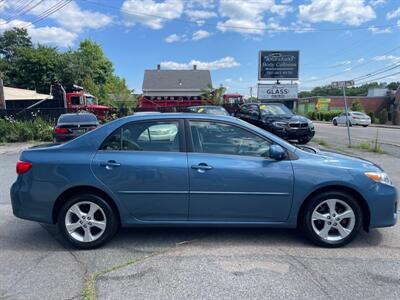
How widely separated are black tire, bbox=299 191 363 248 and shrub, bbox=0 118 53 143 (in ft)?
54.2

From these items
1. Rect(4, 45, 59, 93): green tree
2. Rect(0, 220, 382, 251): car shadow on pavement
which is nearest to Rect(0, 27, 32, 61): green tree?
Rect(4, 45, 59, 93): green tree

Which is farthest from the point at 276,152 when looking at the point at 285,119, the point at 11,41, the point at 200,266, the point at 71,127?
the point at 11,41

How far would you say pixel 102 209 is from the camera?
165 inches

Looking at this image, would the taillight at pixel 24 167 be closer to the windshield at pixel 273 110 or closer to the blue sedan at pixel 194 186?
the blue sedan at pixel 194 186

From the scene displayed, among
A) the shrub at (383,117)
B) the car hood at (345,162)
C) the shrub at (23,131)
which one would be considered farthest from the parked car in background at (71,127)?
the shrub at (383,117)

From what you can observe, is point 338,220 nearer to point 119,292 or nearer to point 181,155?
point 181,155

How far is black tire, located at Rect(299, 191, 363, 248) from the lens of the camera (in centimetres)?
415

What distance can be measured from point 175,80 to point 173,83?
638mm

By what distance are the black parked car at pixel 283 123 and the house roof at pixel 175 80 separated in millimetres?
40003

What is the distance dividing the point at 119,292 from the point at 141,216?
1.11m

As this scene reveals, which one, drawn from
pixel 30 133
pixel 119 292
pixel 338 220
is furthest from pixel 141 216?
pixel 30 133

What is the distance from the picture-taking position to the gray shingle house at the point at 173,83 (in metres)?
54.8

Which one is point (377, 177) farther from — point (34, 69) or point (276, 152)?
point (34, 69)

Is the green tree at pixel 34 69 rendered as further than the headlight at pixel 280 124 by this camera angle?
Yes
